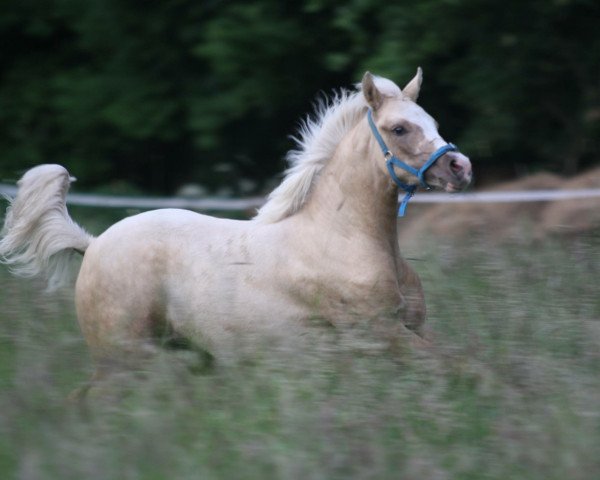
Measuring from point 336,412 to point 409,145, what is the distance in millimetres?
1501

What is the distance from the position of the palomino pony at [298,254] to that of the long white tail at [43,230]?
0.24 metres

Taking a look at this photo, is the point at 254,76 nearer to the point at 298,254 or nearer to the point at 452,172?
the point at 298,254

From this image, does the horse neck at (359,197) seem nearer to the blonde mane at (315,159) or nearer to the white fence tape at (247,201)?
the blonde mane at (315,159)

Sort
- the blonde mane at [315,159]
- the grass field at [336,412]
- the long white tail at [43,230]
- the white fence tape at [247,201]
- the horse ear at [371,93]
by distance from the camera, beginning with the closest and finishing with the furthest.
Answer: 1. the grass field at [336,412]
2. the horse ear at [371,93]
3. the blonde mane at [315,159]
4. the long white tail at [43,230]
5. the white fence tape at [247,201]

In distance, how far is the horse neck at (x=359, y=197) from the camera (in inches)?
200

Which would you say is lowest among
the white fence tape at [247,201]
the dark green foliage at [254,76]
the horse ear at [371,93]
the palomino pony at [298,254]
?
the palomino pony at [298,254]

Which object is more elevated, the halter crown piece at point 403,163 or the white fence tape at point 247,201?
the white fence tape at point 247,201

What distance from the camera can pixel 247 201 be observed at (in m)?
11.1

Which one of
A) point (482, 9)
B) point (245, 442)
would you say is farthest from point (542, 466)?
point (482, 9)

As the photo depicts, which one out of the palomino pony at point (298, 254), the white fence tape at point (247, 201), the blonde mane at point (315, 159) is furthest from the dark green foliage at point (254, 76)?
the palomino pony at point (298, 254)

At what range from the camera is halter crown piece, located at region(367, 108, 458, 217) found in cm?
483

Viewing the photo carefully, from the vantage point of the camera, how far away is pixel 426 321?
17.6ft

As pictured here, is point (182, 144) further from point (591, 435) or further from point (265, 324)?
point (591, 435)

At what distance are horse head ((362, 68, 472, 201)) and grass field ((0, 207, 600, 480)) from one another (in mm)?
742
